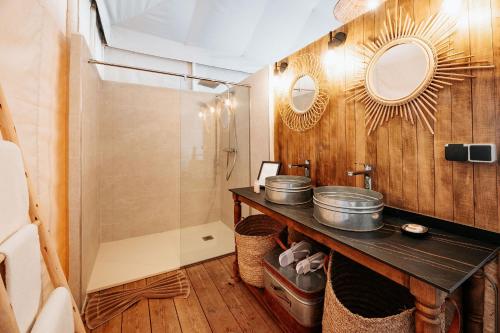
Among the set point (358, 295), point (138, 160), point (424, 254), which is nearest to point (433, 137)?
point (424, 254)

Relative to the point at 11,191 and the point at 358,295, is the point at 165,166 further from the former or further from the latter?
the point at 358,295

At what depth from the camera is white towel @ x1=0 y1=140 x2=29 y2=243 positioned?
0.63m

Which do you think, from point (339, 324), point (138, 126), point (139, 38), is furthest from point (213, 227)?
point (139, 38)

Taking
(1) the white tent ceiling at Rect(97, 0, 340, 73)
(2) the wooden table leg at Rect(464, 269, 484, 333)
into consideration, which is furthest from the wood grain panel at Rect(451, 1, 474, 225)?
(1) the white tent ceiling at Rect(97, 0, 340, 73)

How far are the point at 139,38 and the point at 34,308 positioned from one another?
3074 millimetres

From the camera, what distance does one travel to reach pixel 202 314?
142 cm

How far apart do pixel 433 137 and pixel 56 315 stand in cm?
172

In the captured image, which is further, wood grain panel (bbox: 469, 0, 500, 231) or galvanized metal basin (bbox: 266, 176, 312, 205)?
galvanized metal basin (bbox: 266, 176, 312, 205)

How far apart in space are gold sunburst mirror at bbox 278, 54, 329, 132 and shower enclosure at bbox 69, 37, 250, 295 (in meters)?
0.65

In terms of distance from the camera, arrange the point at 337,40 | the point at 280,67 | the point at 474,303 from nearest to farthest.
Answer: the point at 474,303, the point at 337,40, the point at 280,67

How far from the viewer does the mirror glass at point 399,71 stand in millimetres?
1062

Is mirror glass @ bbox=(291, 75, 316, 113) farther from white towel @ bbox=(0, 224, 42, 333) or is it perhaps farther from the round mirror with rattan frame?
white towel @ bbox=(0, 224, 42, 333)

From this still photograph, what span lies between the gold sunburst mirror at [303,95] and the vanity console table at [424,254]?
0.86 metres

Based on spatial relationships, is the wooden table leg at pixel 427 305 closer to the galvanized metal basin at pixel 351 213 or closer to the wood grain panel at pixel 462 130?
the galvanized metal basin at pixel 351 213
